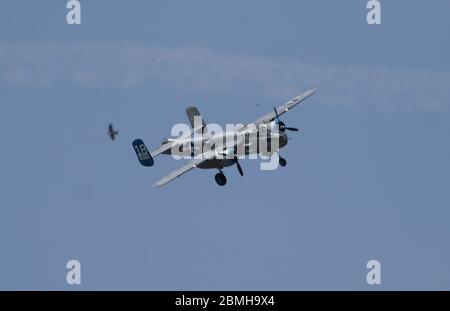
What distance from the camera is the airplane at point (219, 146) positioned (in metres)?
112

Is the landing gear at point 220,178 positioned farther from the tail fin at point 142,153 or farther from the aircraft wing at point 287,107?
the aircraft wing at point 287,107

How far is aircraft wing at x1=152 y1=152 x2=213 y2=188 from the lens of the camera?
11050cm

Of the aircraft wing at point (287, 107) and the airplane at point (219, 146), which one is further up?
the aircraft wing at point (287, 107)

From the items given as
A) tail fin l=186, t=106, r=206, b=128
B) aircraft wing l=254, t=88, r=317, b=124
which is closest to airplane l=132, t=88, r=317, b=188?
aircraft wing l=254, t=88, r=317, b=124

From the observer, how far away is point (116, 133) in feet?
335

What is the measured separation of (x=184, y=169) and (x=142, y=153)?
5.95 meters

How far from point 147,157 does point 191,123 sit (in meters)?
13.8

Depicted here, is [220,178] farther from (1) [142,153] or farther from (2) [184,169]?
(1) [142,153]

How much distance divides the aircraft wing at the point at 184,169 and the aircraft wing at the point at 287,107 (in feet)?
32.7

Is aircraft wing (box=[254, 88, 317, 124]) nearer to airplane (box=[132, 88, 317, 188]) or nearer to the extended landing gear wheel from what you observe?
airplane (box=[132, 88, 317, 188])

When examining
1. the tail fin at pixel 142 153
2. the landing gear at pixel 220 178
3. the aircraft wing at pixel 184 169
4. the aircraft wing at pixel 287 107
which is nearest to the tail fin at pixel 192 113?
the aircraft wing at pixel 287 107
